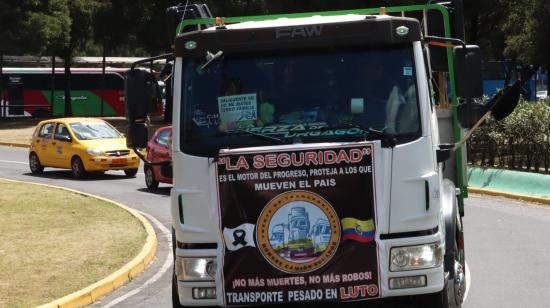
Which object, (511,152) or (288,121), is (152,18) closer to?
(511,152)

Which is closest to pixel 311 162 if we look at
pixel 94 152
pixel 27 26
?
pixel 94 152

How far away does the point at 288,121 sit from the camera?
7000 millimetres

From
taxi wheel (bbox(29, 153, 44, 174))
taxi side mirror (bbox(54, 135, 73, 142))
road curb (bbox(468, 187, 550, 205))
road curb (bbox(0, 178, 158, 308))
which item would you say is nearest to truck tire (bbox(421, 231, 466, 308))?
road curb (bbox(0, 178, 158, 308))

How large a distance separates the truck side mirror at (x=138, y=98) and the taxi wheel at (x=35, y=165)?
21924mm

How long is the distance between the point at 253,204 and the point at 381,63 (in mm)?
1456

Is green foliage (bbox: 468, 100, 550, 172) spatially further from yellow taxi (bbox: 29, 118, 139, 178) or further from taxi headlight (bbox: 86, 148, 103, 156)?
taxi headlight (bbox: 86, 148, 103, 156)

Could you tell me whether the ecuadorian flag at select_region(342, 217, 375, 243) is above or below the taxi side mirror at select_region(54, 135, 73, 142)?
below

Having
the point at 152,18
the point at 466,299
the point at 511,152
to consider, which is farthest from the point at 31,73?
the point at 466,299

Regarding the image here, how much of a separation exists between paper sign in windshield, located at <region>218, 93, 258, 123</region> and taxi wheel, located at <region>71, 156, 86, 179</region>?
20.5 metres

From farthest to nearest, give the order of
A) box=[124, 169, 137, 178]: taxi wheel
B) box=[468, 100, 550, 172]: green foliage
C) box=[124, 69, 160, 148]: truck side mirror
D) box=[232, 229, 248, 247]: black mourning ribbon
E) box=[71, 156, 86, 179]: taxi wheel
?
box=[124, 169, 137, 178]: taxi wheel → box=[71, 156, 86, 179]: taxi wheel → box=[468, 100, 550, 172]: green foliage → box=[124, 69, 160, 148]: truck side mirror → box=[232, 229, 248, 247]: black mourning ribbon

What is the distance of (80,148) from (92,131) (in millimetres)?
1124

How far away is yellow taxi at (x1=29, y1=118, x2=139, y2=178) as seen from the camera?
26594mm

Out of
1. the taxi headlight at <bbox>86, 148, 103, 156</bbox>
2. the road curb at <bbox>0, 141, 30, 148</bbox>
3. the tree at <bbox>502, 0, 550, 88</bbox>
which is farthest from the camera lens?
the road curb at <bbox>0, 141, 30, 148</bbox>

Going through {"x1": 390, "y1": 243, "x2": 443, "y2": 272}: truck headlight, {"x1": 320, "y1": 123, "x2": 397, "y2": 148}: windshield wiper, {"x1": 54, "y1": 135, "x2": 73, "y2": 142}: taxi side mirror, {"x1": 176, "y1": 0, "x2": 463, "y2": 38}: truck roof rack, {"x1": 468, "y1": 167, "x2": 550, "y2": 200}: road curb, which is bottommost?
{"x1": 468, "y1": 167, "x2": 550, "y2": 200}: road curb
